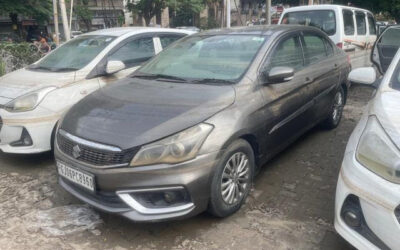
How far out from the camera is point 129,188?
2.63 metres

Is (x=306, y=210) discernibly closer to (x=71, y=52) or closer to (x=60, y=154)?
(x=60, y=154)

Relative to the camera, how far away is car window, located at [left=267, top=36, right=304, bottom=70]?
12.1ft

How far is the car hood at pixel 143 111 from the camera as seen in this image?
2711mm

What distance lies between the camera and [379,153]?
2.18m

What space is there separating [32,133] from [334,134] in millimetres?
3869

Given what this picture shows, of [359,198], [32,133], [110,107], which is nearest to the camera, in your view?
[359,198]

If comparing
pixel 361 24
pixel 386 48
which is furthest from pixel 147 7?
pixel 386 48

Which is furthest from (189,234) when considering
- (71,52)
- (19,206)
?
(71,52)

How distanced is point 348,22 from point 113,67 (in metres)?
5.74

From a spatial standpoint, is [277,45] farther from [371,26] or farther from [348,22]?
[371,26]

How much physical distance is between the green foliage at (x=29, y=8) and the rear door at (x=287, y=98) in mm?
20273

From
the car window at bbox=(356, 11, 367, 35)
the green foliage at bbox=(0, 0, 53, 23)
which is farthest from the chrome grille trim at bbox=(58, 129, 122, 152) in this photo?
the green foliage at bbox=(0, 0, 53, 23)

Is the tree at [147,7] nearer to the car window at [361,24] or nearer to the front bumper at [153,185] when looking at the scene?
the car window at [361,24]

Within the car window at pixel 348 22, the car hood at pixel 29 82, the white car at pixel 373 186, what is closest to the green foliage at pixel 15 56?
the car hood at pixel 29 82
